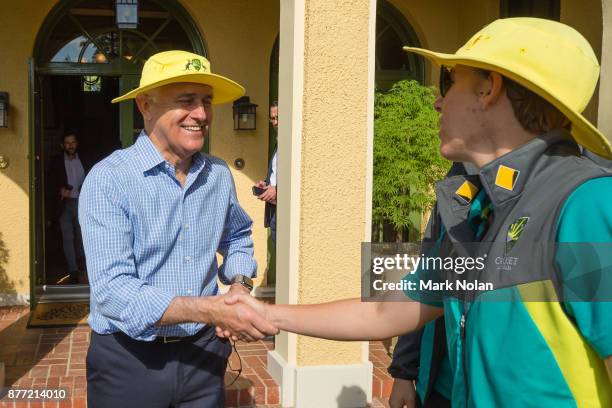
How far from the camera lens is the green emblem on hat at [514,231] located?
4.82 ft

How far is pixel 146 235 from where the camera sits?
249cm

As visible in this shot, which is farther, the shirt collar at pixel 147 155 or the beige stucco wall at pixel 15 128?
the beige stucco wall at pixel 15 128

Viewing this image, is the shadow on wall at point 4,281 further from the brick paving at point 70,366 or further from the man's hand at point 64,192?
the man's hand at point 64,192

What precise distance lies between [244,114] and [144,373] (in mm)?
5629

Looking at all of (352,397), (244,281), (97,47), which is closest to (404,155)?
(352,397)

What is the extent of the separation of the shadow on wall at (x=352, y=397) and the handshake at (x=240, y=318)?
2.57 metres

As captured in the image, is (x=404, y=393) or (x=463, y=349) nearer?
(x=463, y=349)

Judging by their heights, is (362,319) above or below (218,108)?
below

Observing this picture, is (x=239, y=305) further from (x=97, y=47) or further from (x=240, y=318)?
(x=97, y=47)

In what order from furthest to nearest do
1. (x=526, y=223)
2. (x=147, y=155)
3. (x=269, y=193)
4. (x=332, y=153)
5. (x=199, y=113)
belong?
(x=269, y=193), (x=332, y=153), (x=199, y=113), (x=147, y=155), (x=526, y=223)

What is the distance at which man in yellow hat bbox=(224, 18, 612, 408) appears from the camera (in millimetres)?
1374

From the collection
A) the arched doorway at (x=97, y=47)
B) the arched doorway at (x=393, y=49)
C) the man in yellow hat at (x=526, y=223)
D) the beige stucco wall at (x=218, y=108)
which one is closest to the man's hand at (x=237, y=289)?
the man in yellow hat at (x=526, y=223)

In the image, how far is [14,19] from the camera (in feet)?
24.7

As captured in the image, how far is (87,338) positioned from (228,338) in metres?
4.31
